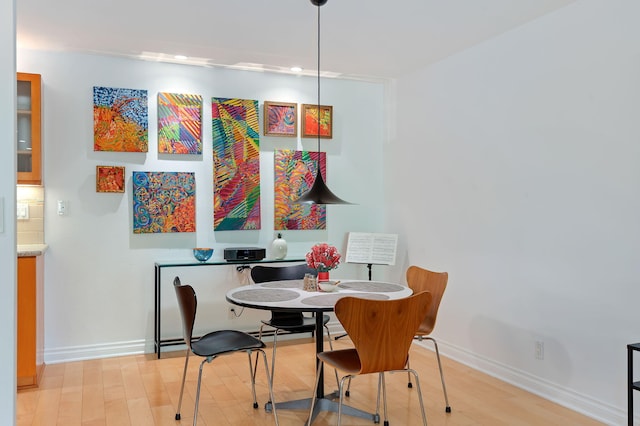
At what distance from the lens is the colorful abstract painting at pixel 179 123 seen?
4695mm

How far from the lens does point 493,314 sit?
13.4 ft

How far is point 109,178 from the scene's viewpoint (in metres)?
4.52

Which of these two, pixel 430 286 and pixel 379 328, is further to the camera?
pixel 430 286

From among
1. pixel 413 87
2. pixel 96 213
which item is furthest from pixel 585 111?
pixel 96 213

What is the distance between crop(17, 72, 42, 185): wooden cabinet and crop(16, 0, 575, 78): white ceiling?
34 centimetres

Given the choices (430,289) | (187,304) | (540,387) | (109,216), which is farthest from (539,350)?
(109,216)

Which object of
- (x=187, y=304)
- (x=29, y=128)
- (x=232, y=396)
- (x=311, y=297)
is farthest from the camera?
(x=29, y=128)

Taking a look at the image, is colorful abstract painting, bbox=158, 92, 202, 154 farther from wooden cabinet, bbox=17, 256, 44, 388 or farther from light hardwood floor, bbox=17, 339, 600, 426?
light hardwood floor, bbox=17, 339, 600, 426

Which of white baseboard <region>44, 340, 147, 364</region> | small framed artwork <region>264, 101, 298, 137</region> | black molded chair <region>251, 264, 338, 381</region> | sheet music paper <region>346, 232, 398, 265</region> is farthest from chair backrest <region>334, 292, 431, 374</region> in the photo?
small framed artwork <region>264, 101, 298, 137</region>

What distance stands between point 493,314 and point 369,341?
1875 mm

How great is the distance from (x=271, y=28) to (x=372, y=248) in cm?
229

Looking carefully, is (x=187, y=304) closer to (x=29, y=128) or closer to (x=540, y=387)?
(x=29, y=128)

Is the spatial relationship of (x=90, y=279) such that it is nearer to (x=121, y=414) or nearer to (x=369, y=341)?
(x=121, y=414)

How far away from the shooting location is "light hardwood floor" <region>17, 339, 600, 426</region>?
318cm
